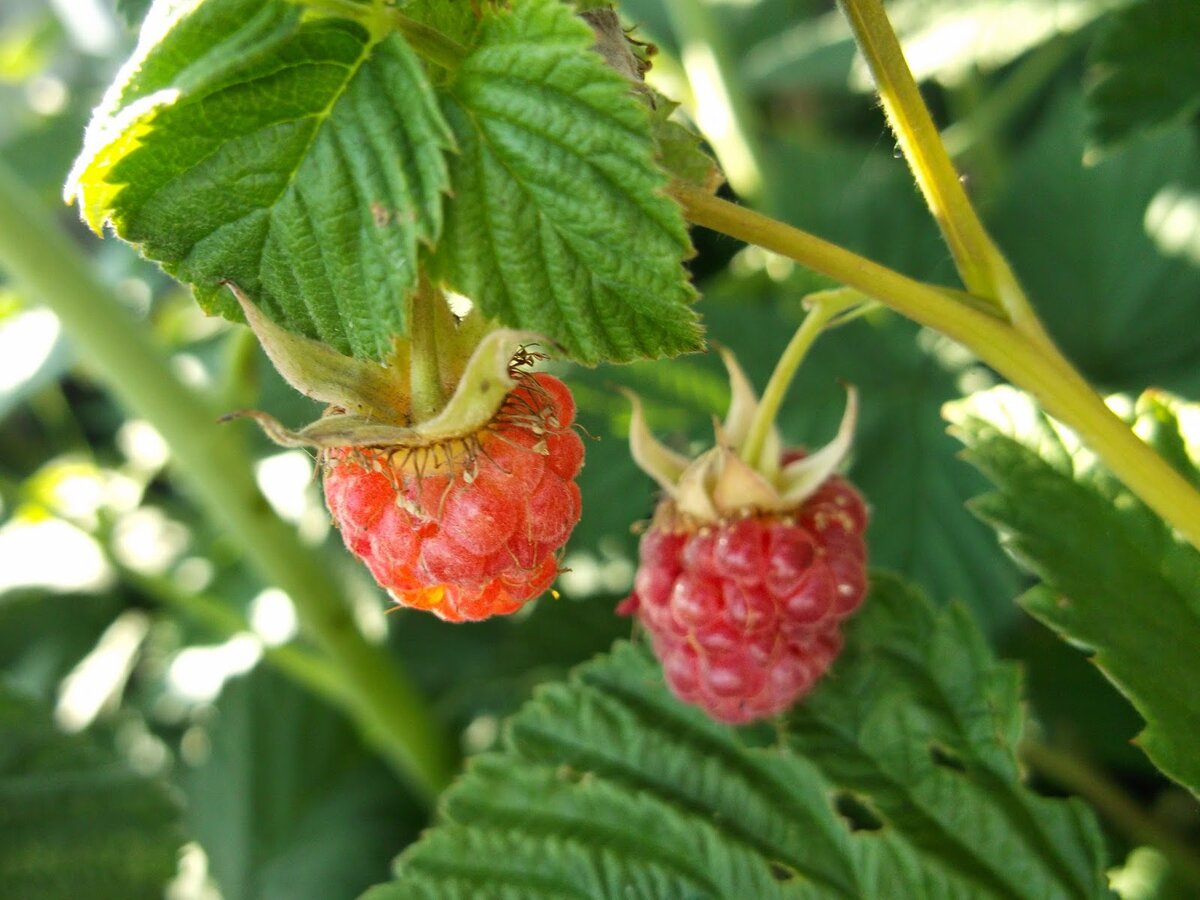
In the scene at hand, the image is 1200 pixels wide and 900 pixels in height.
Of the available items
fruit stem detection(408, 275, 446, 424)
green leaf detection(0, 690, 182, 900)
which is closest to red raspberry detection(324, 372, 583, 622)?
fruit stem detection(408, 275, 446, 424)

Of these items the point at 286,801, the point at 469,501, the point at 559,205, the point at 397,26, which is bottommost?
the point at 286,801

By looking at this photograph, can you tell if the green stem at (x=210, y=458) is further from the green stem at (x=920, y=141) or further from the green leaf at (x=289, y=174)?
the green stem at (x=920, y=141)

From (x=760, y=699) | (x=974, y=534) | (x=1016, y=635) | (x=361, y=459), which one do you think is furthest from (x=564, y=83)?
(x=1016, y=635)

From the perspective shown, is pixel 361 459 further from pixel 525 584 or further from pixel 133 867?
pixel 133 867

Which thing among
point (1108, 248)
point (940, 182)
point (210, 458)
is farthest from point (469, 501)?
point (1108, 248)

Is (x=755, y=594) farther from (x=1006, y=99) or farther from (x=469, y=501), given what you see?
(x=1006, y=99)

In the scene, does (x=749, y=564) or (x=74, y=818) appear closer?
(x=749, y=564)
